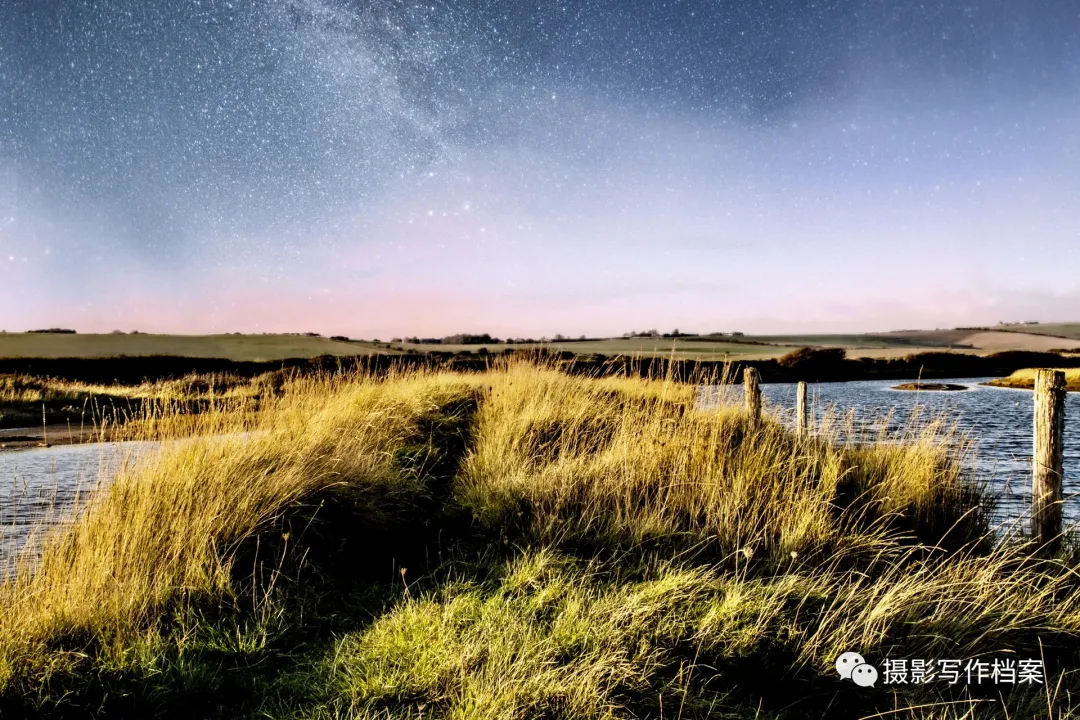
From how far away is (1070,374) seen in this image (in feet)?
134

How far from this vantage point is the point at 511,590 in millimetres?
4105

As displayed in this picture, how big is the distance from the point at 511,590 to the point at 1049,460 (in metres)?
5.75

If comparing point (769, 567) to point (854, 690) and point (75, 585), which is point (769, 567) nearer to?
point (854, 690)

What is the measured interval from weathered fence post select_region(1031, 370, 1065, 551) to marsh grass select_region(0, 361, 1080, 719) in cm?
44

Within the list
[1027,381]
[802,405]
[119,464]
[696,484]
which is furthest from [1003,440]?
[1027,381]

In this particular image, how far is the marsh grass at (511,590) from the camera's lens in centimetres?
310

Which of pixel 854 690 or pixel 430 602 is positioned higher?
pixel 430 602

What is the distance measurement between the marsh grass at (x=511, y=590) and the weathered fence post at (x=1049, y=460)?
1.45 ft

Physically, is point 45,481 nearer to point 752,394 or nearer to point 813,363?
point 752,394

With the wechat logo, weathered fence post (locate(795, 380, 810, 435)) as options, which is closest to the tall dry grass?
the wechat logo

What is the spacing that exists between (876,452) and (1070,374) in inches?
1777

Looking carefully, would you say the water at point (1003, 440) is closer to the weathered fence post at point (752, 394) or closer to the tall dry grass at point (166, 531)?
the weathered fence post at point (752, 394)

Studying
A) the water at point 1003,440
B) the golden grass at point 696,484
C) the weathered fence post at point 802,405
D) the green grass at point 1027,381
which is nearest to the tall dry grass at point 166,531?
the golden grass at point 696,484

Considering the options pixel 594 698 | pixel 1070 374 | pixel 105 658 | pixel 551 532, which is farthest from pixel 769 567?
pixel 1070 374
